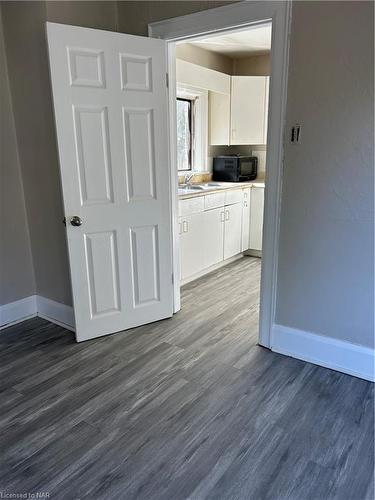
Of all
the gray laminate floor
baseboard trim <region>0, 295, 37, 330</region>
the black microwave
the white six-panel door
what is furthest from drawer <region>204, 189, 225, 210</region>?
baseboard trim <region>0, 295, 37, 330</region>

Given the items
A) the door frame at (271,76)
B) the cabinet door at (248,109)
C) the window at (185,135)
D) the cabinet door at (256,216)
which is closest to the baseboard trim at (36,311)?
the door frame at (271,76)

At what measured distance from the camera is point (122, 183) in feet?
8.32

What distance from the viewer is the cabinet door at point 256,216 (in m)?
4.48

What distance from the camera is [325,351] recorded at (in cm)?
233

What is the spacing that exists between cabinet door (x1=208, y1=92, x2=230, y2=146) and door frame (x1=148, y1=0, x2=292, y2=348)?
6.83ft

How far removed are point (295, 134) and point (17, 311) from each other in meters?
2.48

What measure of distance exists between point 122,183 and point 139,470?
1712mm

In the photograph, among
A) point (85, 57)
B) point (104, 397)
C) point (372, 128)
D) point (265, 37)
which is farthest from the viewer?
point (265, 37)

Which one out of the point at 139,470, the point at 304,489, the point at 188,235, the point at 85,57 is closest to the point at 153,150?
the point at 85,57

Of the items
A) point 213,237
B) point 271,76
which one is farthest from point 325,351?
point 213,237

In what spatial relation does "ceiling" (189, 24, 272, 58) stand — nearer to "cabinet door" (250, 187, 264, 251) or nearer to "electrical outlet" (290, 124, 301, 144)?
"cabinet door" (250, 187, 264, 251)

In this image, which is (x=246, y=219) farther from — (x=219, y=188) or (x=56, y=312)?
(x=56, y=312)

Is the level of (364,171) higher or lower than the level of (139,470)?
higher

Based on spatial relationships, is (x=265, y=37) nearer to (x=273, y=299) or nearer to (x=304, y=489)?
(x=273, y=299)
